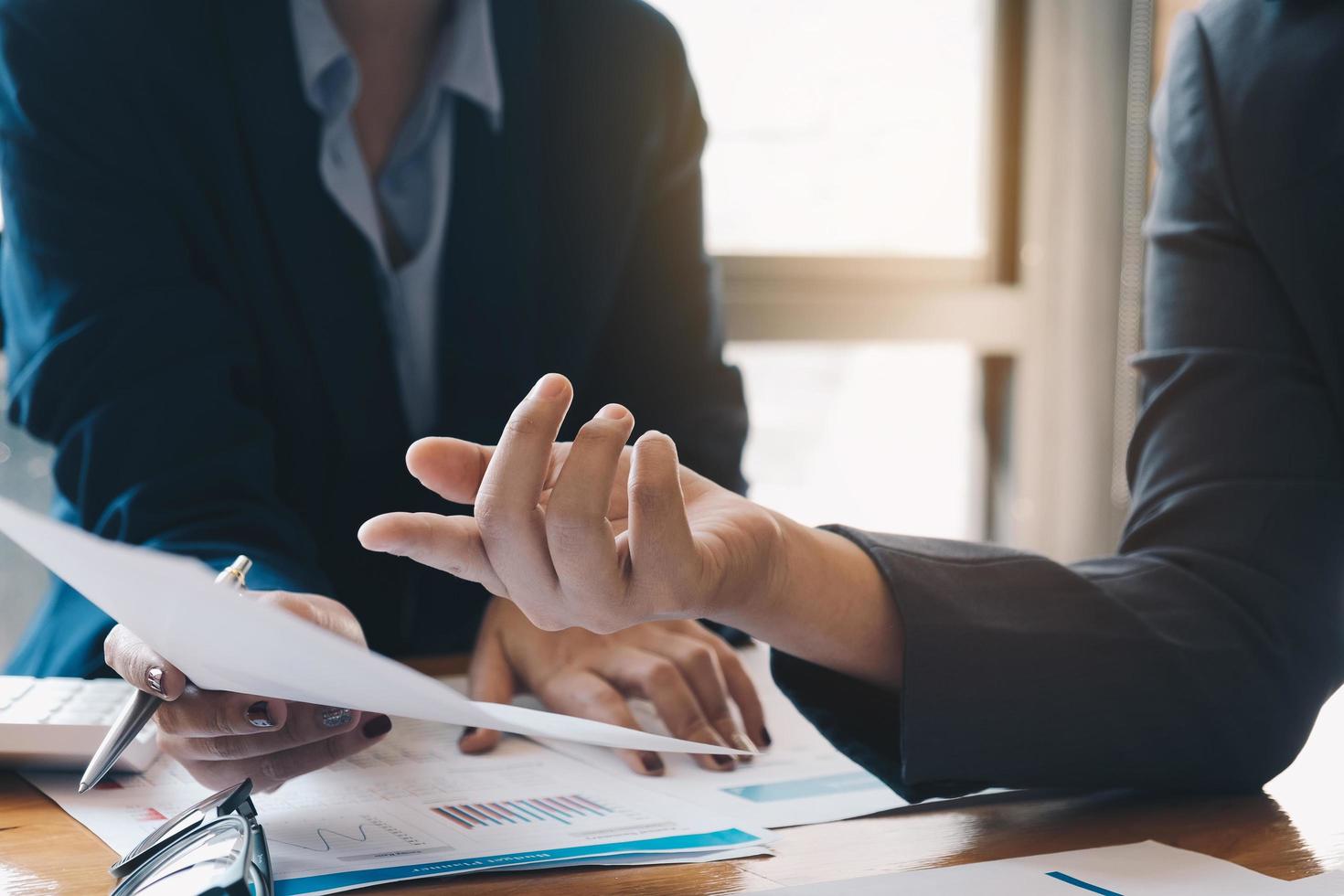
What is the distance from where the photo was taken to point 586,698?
704mm

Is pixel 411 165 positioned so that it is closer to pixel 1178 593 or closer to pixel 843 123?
pixel 1178 593

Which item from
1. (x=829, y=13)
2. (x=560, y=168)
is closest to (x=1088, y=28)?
(x=829, y=13)

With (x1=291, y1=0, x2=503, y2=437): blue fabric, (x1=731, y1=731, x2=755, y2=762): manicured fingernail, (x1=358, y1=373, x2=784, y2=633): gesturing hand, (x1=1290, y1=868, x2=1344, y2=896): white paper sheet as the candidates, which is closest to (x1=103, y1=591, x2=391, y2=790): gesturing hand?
(x1=358, y1=373, x2=784, y2=633): gesturing hand

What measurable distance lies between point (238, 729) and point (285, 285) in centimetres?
54

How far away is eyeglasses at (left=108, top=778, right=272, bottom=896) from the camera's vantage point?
0.38 m

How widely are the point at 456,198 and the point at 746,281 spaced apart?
112 cm

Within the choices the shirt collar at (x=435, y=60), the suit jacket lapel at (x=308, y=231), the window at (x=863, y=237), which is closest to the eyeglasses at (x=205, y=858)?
the suit jacket lapel at (x=308, y=231)

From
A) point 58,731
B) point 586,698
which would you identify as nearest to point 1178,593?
point 586,698

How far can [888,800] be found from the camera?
579 mm

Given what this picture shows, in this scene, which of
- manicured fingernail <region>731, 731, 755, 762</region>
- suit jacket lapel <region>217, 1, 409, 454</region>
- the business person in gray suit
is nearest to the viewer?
the business person in gray suit

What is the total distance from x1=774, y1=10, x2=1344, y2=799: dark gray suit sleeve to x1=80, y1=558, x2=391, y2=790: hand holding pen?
9.0 inches

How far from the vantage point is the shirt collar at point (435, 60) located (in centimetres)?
97

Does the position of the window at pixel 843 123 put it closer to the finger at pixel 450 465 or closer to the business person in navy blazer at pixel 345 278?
the business person in navy blazer at pixel 345 278

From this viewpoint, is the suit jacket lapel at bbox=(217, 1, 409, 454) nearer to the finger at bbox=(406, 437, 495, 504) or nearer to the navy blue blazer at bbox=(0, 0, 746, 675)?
the navy blue blazer at bbox=(0, 0, 746, 675)
